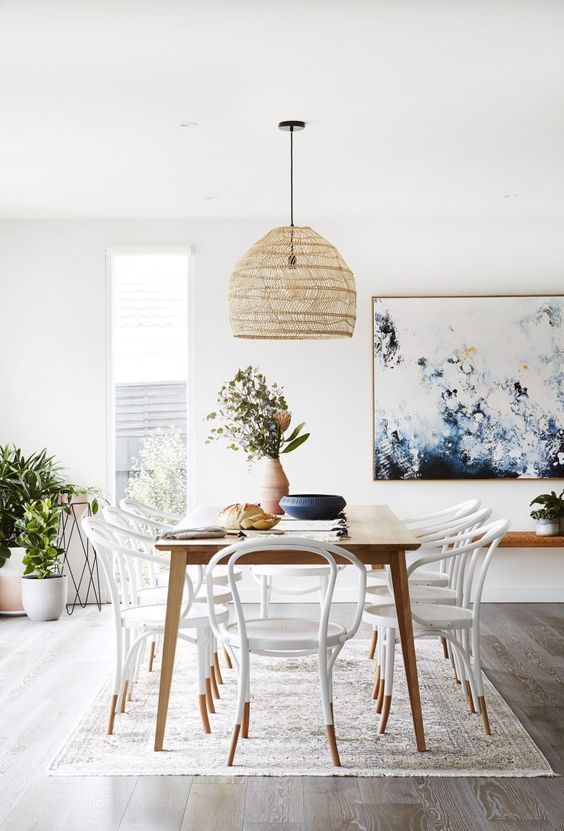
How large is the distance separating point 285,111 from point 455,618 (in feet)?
7.71

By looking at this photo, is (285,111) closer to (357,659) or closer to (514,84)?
(514,84)

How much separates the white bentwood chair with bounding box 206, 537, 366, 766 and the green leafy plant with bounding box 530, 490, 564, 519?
3.25 m

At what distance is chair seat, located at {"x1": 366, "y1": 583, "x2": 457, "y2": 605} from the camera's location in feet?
14.0

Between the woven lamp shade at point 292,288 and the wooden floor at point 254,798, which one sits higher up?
the woven lamp shade at point 292,288

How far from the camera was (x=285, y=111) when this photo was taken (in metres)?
4.35

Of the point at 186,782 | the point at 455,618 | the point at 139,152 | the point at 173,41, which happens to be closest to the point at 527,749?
the point at 455,618

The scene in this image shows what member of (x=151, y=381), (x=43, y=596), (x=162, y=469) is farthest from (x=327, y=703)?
(x=151, y=381)

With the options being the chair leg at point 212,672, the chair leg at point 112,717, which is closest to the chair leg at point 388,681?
the chair leg at point 212,672

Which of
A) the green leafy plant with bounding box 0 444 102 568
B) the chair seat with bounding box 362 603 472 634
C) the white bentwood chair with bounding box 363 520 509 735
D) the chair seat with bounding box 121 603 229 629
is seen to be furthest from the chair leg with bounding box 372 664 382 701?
the green leafy plant with bounding box 0 444 102 568

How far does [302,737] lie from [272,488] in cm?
140

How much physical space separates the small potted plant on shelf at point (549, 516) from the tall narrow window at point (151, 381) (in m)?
2.47

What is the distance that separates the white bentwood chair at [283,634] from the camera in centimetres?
337

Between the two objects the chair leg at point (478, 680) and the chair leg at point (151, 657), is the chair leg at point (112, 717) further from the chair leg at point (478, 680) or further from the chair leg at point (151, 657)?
the chair leg at point (478, 680)

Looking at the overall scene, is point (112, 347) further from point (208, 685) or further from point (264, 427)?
point (208, 685)
